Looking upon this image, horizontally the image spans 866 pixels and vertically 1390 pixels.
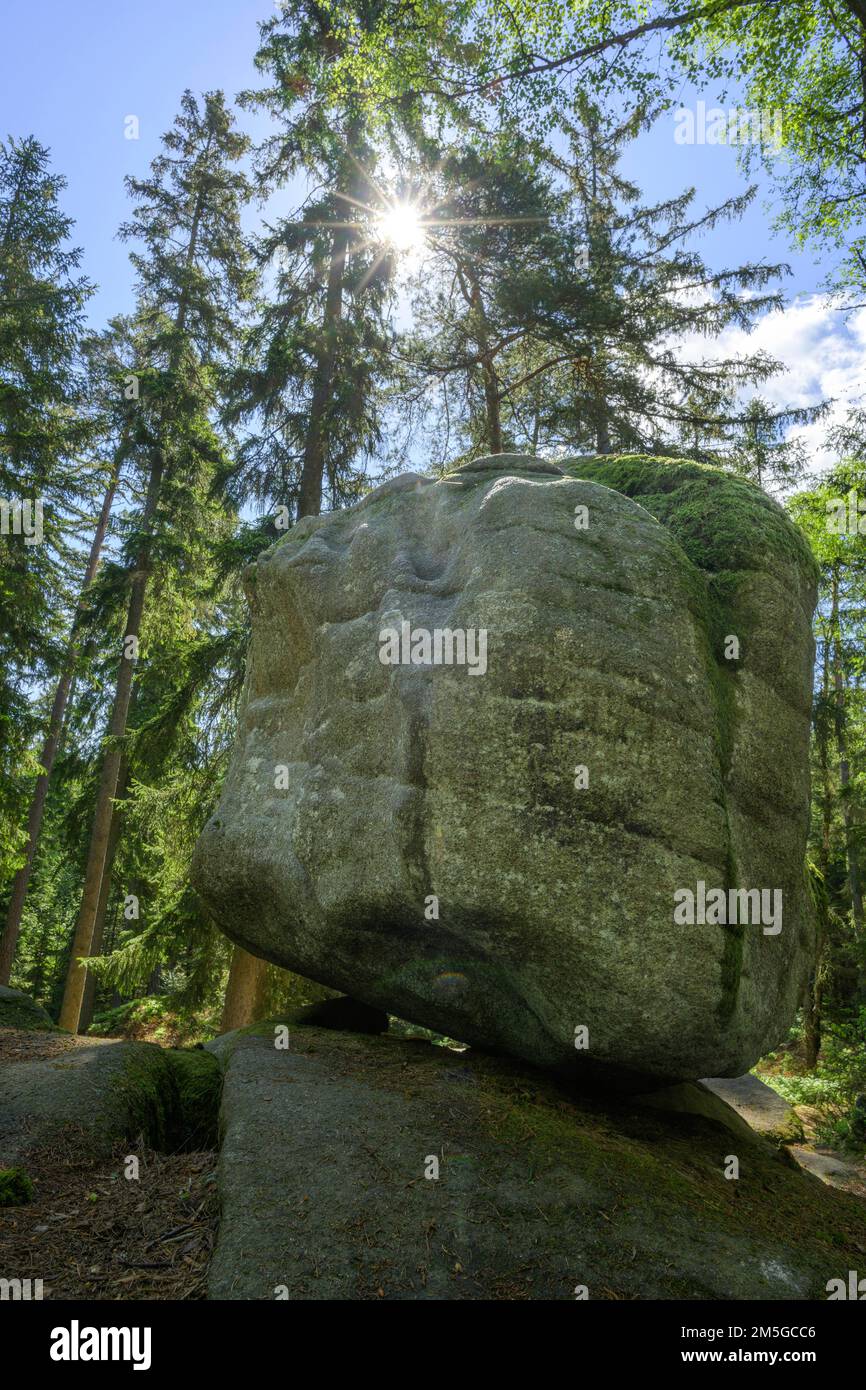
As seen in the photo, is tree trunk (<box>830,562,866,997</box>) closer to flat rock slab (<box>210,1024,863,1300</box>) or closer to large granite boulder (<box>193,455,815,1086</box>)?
large granite boulder (<box>193,455,815,1086</box>)

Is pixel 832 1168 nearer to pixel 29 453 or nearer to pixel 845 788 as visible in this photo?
pixel 845 788

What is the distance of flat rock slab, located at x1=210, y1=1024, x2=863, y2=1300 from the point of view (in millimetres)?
3744

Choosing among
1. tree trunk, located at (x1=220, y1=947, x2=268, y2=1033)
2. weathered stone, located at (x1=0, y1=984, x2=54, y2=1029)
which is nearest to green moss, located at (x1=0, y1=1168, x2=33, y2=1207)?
weathered stone, located at (x1=0, y1=984, x2=54, y2=1029)

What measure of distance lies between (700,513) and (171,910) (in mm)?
9074

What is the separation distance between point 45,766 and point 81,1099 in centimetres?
1466

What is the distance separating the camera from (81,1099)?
5.26 m

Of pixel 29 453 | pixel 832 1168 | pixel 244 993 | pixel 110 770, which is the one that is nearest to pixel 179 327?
pixel 29 453

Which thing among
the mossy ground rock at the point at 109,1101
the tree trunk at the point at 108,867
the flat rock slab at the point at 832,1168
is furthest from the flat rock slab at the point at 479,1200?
the tree trunk at the point at 108,867

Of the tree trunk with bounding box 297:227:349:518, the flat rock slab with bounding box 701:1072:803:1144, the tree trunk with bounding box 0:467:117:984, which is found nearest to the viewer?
the flat rock slab with bounding box 701:1072:803:1144

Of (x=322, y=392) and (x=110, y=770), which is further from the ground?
(x=322, y=392)

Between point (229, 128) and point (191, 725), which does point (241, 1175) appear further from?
point (229, 128)

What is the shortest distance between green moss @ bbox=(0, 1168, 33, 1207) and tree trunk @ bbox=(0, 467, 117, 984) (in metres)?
10.9

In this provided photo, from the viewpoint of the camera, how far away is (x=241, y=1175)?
4.27 meters

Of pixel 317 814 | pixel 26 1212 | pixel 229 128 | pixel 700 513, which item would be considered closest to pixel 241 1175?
pixel 26 1212
